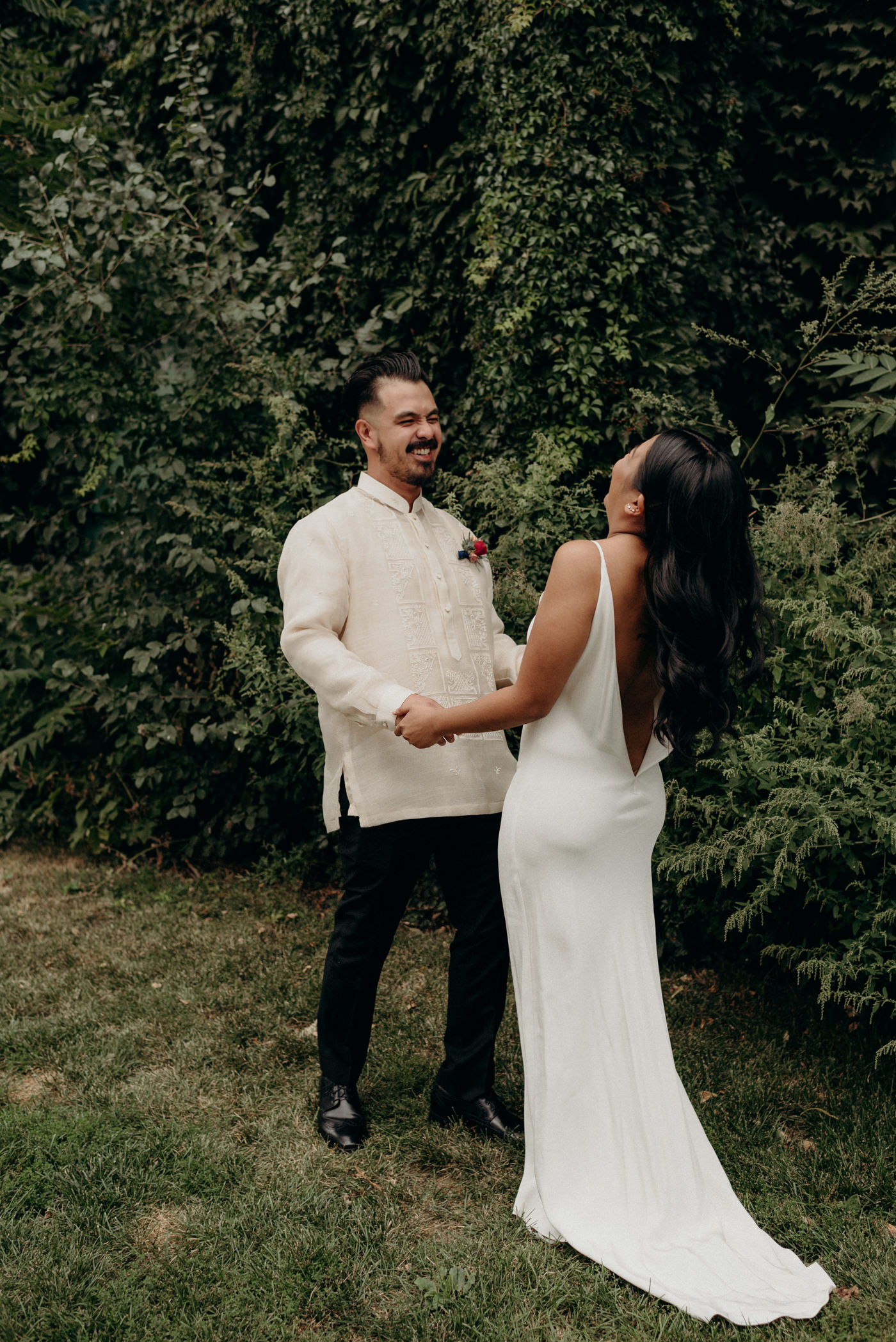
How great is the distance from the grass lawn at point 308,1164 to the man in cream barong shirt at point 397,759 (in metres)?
0.30

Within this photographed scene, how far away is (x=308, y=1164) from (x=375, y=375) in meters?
2.45

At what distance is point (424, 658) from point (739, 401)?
376cm

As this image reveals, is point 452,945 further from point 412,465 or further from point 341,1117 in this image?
point 412,465

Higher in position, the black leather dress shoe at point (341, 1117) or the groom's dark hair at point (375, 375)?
the groom's dark hair at point (375, 375)

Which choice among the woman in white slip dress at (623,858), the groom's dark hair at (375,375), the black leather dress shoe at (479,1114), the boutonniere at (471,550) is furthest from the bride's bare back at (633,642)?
the black leather dress shoe at (479,1114)

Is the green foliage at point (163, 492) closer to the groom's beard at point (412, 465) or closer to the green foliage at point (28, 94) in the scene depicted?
the green foliage at point (28, 94)

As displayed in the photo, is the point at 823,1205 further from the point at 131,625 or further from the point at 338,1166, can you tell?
the point at 131,625

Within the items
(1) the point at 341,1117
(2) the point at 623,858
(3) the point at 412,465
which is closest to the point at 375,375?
(3) the point at 412,465

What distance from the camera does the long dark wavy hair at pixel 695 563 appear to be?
8.00 ft

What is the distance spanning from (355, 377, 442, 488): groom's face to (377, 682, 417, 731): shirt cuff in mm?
783

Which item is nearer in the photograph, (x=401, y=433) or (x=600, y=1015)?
(x=600, y=1015)

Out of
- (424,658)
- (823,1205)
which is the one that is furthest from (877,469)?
(823,1205)

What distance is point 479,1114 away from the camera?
324 cm

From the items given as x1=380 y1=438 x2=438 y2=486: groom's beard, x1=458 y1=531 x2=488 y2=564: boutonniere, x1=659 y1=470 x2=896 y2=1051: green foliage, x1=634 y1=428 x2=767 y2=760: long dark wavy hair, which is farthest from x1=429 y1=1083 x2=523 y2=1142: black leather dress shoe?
x1=380 y1=438 x2=438 y2=486: groom's beard
